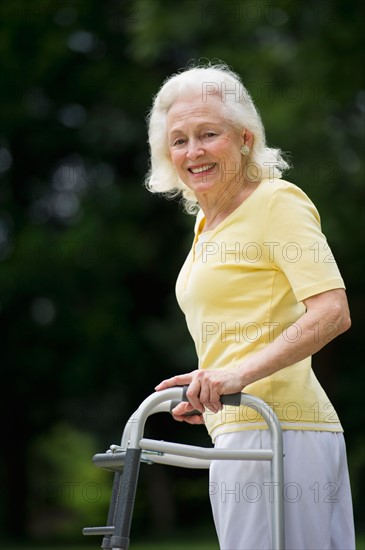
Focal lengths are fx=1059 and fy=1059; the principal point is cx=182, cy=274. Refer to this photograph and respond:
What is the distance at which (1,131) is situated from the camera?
16.7m

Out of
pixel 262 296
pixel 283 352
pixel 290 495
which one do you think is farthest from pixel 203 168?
pixel 290 495

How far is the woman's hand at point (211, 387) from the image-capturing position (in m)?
2.60

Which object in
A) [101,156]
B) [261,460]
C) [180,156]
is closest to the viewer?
[261,460]

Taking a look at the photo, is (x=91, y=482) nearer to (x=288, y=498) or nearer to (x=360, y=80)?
(x=360, y=80)

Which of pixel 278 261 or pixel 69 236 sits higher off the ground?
pixel 69 236

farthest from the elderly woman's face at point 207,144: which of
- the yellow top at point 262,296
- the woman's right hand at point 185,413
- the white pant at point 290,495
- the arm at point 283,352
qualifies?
the white pant at point 290,495

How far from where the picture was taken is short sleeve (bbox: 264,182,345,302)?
266 centimetres

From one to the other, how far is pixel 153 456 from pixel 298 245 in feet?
2.11

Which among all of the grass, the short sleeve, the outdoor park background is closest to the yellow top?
the short sleeve

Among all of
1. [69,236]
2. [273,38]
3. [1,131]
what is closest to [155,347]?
[69,236]

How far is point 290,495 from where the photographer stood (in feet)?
8.74

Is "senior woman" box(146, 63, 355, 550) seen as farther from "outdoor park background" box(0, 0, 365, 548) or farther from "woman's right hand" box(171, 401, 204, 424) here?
"outdoor park background" box(0, 0, 365, 548)

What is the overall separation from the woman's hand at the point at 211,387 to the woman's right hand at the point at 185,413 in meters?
0.12

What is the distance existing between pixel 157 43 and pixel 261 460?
1077 centimetres
